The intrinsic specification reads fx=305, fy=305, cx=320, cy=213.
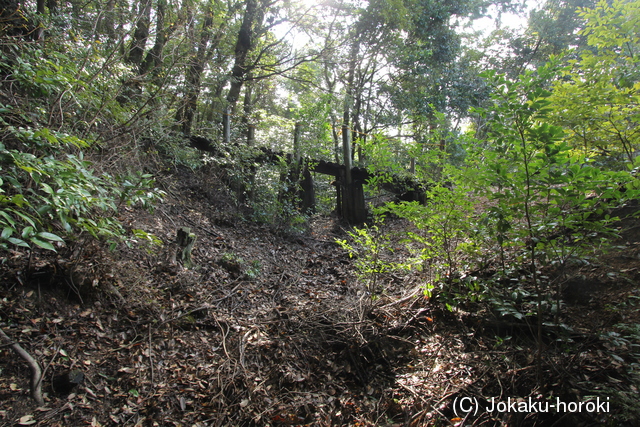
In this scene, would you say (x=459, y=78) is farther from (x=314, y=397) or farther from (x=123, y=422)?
(x=123, y=422)

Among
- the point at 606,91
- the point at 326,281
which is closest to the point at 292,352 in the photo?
the point at 326,281

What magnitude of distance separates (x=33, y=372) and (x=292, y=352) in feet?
6.42

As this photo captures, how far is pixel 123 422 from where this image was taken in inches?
81.0

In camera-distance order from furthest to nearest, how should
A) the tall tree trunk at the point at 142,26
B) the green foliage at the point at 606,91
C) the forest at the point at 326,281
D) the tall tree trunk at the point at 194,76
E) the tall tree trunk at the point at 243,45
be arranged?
the tall tree trunk at the point at 243,45 → the tall tree trunk at the point at 194,76 → the tall tree trunk at the point at 142,26 → the green foliage at the point at 606,91 → the forest at the point at 326,281

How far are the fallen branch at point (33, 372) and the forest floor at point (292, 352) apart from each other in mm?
50

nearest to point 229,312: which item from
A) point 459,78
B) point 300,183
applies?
point 300,183

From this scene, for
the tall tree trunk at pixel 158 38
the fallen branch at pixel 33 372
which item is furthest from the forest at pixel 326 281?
the tall tree trunk at pixel 158 38

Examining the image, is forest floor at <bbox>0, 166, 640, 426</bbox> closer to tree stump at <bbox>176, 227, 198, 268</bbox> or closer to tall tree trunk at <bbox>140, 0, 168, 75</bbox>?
tree stump at <bbox>176, 227, 198, 268</bbox>

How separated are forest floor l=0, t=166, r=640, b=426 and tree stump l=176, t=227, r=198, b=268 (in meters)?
0.19

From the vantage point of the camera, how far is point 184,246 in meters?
4.12

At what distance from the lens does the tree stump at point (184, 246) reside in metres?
4.06

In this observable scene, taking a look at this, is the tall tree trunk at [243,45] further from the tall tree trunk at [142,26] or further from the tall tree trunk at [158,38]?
the tall tree trunk at [142,26]

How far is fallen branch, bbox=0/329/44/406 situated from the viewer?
6.34 feet

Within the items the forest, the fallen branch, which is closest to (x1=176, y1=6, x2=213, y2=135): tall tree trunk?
the forest
